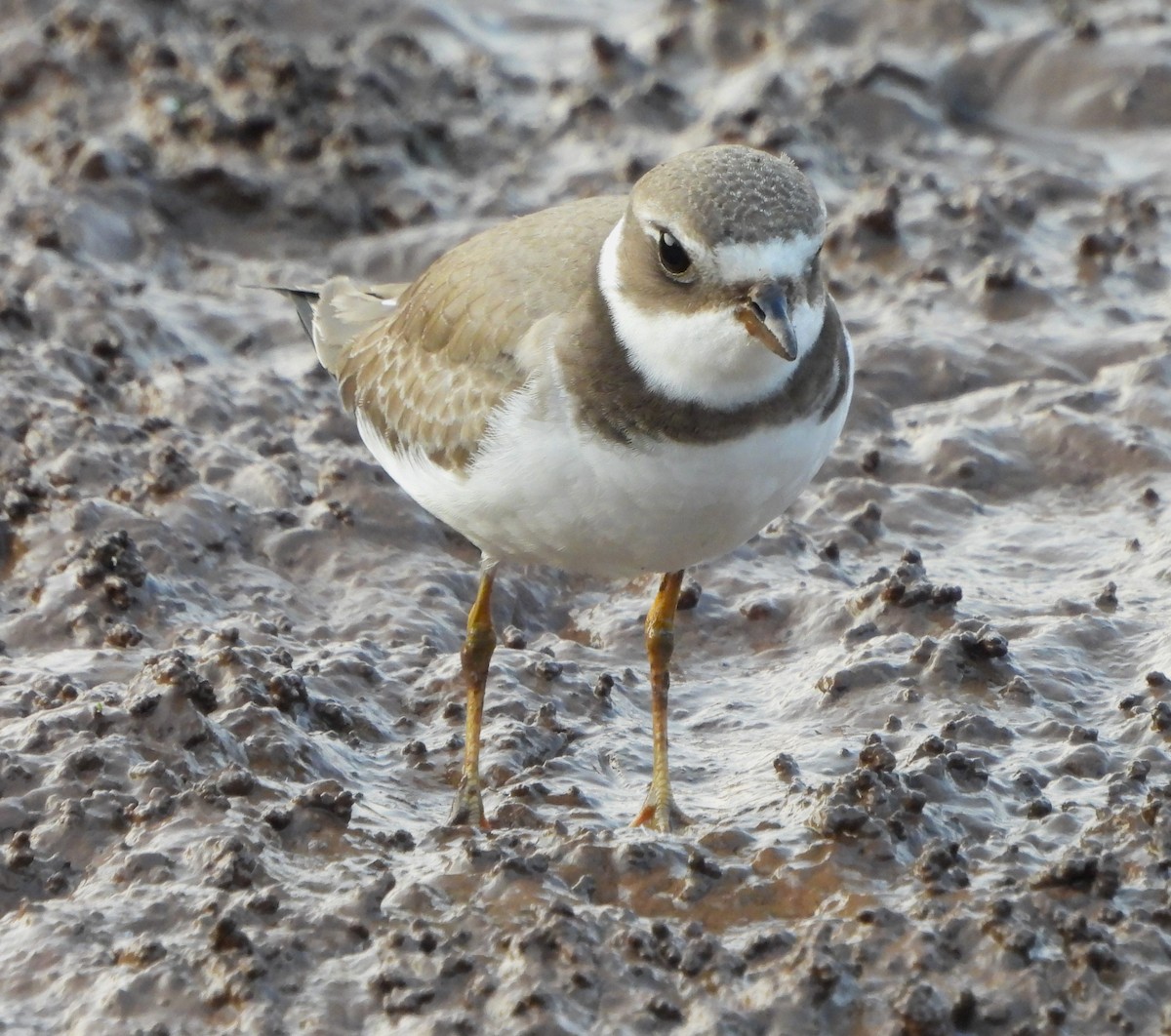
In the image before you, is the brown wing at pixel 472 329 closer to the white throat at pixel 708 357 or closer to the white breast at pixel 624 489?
the white breast at pixel 624 489

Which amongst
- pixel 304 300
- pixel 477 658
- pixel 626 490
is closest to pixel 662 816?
pixel 477 658

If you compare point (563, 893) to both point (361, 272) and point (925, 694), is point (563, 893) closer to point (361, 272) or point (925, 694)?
point (925, 694)

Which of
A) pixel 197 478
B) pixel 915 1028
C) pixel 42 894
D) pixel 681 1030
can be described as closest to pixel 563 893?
pixel 681 1030

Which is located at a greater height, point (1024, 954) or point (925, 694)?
point (1024, 954)

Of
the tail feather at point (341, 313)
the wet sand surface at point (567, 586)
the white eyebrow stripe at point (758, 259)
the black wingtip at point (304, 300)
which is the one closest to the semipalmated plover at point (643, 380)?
the white eyebrow stripe at point (758, 259)

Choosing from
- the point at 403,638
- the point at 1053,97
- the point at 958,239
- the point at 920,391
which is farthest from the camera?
the point at 1053,97

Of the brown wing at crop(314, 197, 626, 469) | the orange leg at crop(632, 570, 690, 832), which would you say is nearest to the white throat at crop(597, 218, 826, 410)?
the brown wing at crop(314, 197, 626, 469)

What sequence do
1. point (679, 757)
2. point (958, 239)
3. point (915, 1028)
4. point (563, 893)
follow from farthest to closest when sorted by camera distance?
point (958, 239) → point (679, 757) → point (563, 893) → point (915, 1028)
